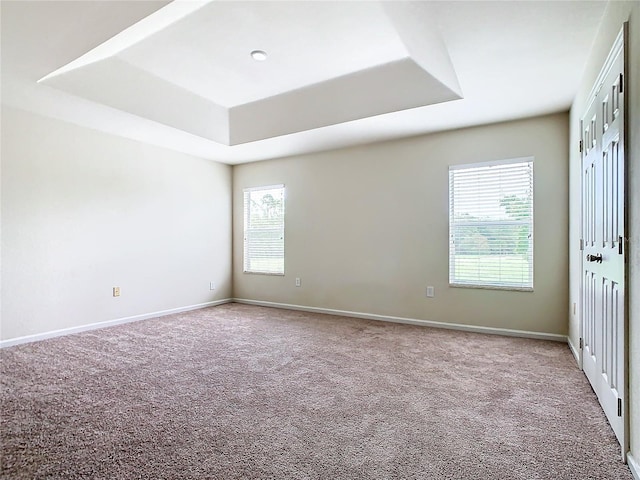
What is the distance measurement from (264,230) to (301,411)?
158 inches

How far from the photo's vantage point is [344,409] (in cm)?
225

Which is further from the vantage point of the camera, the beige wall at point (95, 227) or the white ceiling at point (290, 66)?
the beige wall at point (95, 227)

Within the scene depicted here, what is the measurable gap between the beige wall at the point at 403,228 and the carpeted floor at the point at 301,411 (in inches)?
23.5

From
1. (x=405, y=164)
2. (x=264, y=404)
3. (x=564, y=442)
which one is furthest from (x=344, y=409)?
(x=405, y=164)

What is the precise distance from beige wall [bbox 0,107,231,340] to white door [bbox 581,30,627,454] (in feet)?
16.1

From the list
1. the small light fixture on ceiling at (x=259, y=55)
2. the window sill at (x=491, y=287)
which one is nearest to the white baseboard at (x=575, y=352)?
the window sill at (x=491, y=287)

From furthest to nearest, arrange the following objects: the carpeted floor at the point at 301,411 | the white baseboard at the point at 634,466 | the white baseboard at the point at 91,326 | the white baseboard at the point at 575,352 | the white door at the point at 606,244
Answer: the white baseboard at the point at 91,326
the white baseboard at the point at 575,352
the white door at the point at 606,244
the carpeted floor at the point at 301,411
the white baseboard at the point at 634,466

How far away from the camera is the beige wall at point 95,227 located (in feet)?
12.3

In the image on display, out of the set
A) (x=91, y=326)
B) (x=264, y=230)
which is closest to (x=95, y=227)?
(x=91, y=326)

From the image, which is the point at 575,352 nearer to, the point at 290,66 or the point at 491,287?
the point at 491,287

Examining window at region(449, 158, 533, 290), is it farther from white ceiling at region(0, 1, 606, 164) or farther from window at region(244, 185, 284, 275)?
window at region(244, 185, 284, 275)

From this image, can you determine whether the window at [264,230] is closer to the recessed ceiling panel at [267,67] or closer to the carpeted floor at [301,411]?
the recessed ceiling panel at [267,67]

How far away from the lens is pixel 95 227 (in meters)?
4.39

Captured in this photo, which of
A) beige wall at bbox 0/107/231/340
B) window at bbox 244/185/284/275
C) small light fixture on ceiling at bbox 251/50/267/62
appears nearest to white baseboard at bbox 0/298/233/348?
beige wall at bbox 0/107/231/340
